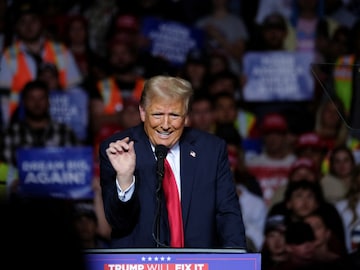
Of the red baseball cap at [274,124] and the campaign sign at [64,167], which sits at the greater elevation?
the red baseball cap at [274,124]

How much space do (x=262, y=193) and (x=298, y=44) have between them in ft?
5.89

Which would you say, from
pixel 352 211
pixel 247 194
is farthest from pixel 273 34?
pixel 352 211

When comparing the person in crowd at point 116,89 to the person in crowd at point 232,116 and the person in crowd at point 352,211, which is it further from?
the person in crowd at point 352,211

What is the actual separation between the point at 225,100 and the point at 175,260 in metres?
5.50

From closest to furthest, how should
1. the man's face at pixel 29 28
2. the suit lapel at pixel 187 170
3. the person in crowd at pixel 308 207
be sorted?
the suit lapel at pixel 187 170 → the person in crowd at pixel 308 207 → the man's face at pixel 29 28

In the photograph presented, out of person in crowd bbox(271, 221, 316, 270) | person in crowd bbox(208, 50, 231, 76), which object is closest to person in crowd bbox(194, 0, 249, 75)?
person in crowd bbox(208, 50, 231, 76)

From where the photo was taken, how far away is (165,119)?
3.87 metres

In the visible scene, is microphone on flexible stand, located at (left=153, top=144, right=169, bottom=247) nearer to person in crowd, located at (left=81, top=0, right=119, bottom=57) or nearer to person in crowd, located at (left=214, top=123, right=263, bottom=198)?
person in crowd, located at (left=214, top=123, right=263, bottom=198)

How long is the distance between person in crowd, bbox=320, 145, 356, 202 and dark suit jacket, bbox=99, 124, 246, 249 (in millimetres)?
4008

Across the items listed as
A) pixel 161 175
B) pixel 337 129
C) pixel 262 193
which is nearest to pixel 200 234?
pixel 161 175

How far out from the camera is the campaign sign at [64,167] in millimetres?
7535

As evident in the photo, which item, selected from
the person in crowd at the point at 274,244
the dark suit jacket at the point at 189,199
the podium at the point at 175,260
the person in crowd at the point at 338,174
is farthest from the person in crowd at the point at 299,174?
the podium at the point at 175,260

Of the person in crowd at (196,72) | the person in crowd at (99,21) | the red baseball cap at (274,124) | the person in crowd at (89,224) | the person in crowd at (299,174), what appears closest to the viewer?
the person in crowd at (89,224)

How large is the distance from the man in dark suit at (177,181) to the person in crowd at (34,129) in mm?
3894
